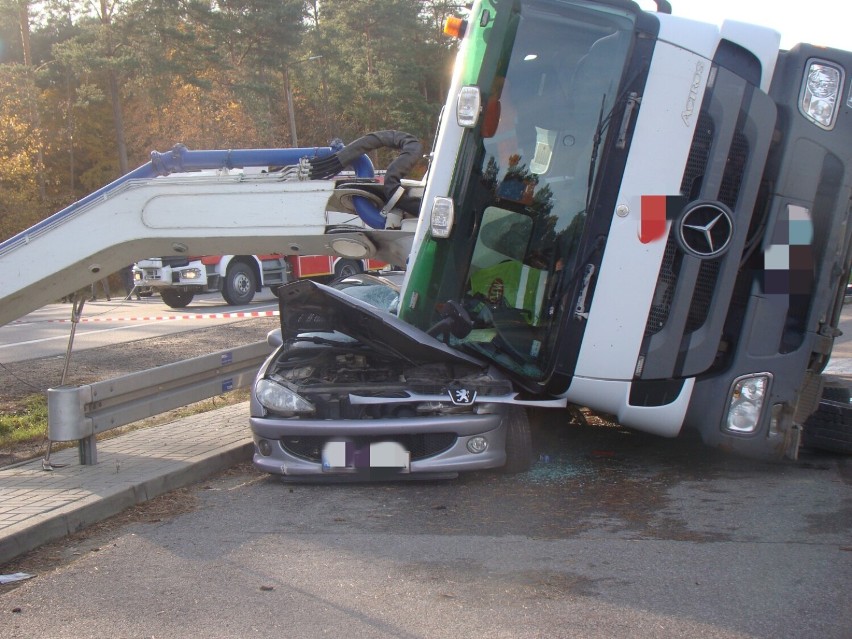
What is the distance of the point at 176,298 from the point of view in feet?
70.7

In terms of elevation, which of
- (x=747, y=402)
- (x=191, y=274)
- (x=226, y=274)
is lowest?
(x=226, y=274)

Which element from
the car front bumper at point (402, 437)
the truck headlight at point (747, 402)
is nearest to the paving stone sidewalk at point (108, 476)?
the car front bumper at point (402, 437)

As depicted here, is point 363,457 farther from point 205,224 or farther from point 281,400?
point 205,224

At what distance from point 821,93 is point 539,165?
65.5 inches

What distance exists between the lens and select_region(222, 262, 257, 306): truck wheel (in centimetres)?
2180

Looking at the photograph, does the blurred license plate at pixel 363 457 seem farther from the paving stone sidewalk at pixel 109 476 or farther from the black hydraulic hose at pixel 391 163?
the black hydraulic hose at pixel 391 163

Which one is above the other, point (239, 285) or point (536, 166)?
point (536, 166)

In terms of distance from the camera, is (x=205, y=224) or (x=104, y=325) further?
(x=104, y=325)

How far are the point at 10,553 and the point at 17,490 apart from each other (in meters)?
1.17

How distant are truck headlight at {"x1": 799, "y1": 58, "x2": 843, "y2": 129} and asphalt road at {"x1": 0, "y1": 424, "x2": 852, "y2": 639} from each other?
2.22 metres

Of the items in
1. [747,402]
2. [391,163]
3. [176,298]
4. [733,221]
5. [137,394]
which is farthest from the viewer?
[176,298]

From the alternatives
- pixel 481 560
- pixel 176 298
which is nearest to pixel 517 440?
pixel 481 560

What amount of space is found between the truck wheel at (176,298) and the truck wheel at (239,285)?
2.78 feet

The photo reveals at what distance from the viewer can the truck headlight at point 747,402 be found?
549cm
